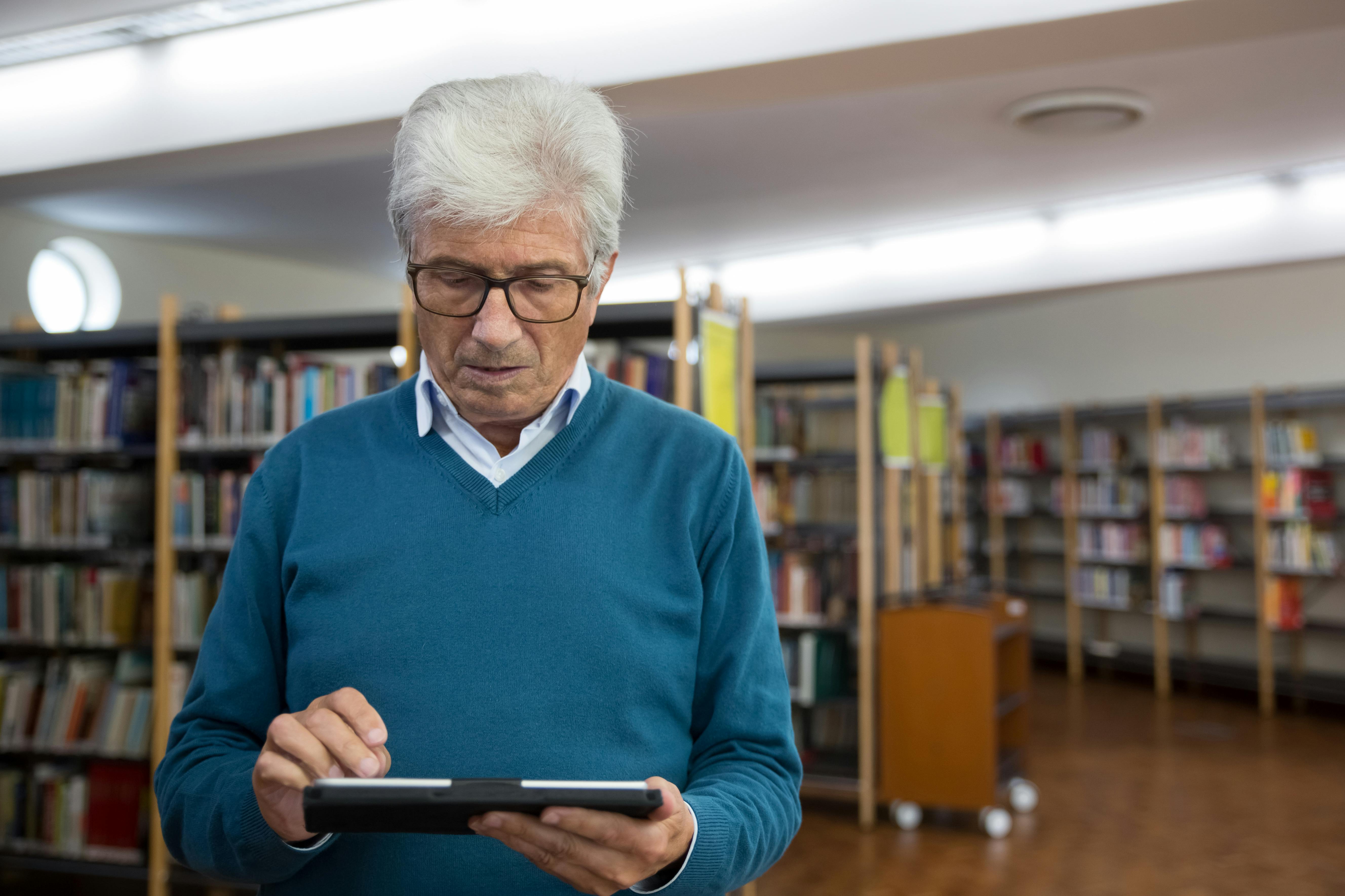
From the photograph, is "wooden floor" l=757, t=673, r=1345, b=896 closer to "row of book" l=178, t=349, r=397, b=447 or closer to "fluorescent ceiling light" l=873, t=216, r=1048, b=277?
"row of book" l=178, t=349, r=397, b=447

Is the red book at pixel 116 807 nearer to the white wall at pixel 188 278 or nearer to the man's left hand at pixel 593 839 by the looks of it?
the white wall at pixel 188 278

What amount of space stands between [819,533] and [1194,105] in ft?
9.63

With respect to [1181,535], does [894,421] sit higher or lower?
higher

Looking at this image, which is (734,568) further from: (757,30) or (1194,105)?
(1194,105)

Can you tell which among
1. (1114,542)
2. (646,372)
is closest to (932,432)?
(646,372)

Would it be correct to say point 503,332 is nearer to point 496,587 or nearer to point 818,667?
point 496,587

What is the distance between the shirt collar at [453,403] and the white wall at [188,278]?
5.85 m

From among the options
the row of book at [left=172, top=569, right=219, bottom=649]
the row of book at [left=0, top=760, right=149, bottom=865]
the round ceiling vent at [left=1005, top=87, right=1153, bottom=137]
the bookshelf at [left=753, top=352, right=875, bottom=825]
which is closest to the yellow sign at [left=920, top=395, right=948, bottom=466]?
the bookshelf at [left=753, top=352, right=875, bottom=825]

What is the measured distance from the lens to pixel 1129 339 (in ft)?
31.9

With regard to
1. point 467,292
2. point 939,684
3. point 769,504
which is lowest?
point 939,684

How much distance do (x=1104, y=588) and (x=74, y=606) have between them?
8.10 meters

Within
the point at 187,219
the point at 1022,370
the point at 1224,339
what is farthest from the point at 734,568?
the point at 1022,370

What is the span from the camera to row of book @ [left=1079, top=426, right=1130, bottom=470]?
368 inches

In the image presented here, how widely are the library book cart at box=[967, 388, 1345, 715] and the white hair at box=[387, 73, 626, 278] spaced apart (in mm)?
8076
